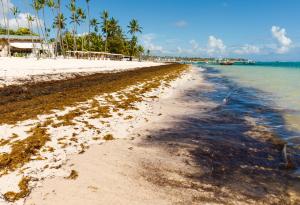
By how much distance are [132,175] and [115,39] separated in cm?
9079

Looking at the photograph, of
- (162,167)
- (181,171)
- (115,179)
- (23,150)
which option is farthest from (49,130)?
(181,171)

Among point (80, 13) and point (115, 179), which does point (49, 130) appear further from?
point (80, 13)

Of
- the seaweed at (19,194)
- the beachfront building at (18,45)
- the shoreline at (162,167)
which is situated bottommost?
the shoreline at (162,167)

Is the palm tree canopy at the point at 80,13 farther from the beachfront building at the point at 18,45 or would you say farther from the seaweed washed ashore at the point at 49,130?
the seaweed washed ashore at the point at 49,130

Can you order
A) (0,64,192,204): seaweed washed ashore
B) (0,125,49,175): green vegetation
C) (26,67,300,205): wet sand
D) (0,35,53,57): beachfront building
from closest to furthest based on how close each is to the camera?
(26,67,300,205): wet sand → (0,64,192,204): seaweed washed ashore → (0,125,49,175): green vegetation → (0,35,53,57): beachfront building

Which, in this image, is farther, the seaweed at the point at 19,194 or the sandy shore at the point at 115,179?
the sandy shore at the point at 115,179

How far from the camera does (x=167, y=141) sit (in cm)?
755

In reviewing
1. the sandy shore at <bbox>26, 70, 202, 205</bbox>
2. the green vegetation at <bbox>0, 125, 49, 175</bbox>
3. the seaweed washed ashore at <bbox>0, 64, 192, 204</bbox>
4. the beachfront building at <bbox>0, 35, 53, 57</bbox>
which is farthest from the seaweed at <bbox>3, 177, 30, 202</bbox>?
the beachfront building at <bbox>0, 35, 53, 57</bbox>

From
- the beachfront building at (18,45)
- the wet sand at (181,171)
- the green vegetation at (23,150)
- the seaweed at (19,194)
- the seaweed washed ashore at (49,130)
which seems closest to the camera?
the seaweed at (19,194)

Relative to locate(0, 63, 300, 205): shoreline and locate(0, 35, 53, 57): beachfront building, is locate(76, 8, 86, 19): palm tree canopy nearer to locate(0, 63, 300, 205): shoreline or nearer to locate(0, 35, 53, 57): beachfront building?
locate(0, 35, 53, 57): beachfront building

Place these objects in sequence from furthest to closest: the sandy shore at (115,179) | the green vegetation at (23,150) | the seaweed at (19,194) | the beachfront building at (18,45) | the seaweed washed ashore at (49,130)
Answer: the beachfront building at (18,45) < the green vegetation at (23,150) < the seaweed washed ashore at (49,130) < the sandy shore at (115,179) < the seaweed at (19,194)

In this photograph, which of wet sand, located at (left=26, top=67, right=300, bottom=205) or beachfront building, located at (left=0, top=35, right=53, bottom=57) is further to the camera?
beachfront building, located at (left=0, top=35, right=53, bottom=57)

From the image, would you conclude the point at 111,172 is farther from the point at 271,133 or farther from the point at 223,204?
the point at 271,133

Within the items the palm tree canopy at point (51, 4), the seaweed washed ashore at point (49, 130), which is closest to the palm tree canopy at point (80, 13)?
the palm tree canopy at point (51, 4)
